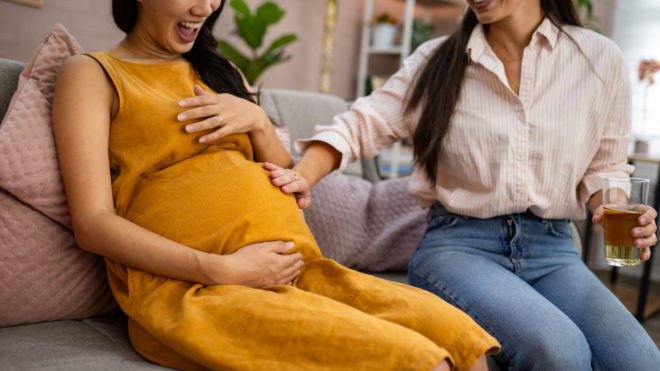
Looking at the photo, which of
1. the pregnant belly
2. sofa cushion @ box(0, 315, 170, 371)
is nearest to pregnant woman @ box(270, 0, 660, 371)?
the pregnant belly

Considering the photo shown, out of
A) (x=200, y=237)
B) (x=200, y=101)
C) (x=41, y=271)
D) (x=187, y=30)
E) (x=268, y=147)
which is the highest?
(x=187, y=30)

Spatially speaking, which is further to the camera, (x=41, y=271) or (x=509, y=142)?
(x=509, y=142)

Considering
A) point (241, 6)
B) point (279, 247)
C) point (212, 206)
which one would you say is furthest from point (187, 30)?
point (241, 6)

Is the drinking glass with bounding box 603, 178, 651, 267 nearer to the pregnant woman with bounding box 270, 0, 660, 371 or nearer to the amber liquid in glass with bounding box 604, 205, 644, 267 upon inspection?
the amber liquid in glass with bounding box 604, 205, 644, 267

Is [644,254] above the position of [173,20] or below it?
below

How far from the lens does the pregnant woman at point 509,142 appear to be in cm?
124

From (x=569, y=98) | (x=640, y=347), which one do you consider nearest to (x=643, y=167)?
(x=569, y=98)

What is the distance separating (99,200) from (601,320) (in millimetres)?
1032

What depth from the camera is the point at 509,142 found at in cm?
124

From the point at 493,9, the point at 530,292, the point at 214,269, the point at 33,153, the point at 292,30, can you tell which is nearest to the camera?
the point at 214,269

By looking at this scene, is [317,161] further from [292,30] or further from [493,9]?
[292,30]

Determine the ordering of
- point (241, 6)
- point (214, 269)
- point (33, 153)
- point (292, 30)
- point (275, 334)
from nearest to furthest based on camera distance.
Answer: point (275, 334) < point (214, 269) < point (33, 153) < point (241, 6) < point (292, 30)

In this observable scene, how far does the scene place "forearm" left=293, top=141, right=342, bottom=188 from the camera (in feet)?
4.17

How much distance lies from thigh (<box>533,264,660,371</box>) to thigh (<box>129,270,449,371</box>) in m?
0.50
